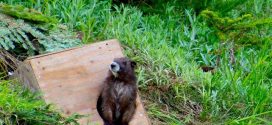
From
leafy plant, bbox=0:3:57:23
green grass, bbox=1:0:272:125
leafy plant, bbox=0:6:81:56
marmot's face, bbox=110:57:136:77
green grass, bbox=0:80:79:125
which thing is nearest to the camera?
green grass, bbox=0:80:79:125

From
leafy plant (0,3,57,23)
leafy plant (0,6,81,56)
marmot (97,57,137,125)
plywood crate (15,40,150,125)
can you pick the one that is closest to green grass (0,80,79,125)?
plywood crate (15,40,150,125)

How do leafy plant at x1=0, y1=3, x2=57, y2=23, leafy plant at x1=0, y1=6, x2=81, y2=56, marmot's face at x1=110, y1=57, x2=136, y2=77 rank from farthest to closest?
leafy plant at x1=0, y1=3, x2=57, y2=23 → leafy plant at x1=0, y1=6, x2=81, y2=56 → marmot's face at x1=110, y1=57, x2=136, y2=77

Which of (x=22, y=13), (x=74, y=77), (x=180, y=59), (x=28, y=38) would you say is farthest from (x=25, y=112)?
(x=180, y=59)

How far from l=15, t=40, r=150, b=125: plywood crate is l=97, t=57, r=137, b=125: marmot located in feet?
0.28

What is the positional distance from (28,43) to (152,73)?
4.39 feet

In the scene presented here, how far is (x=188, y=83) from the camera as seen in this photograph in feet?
23.9

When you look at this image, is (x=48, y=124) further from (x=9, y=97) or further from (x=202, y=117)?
(x=202, y=117)

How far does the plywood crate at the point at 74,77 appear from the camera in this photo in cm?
583

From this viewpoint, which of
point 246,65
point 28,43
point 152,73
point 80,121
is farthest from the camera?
point 246,65

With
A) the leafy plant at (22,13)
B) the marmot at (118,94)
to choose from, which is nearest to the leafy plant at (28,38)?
the leafy plant at (22,13)

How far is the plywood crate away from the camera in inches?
230

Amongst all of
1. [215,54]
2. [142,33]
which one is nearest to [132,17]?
[142,33]

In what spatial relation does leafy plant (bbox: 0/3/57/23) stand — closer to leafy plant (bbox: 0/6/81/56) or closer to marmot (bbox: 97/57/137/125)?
leafy plant (bbox: 0/6/81/56)

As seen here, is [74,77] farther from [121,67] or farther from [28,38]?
[28,38]
